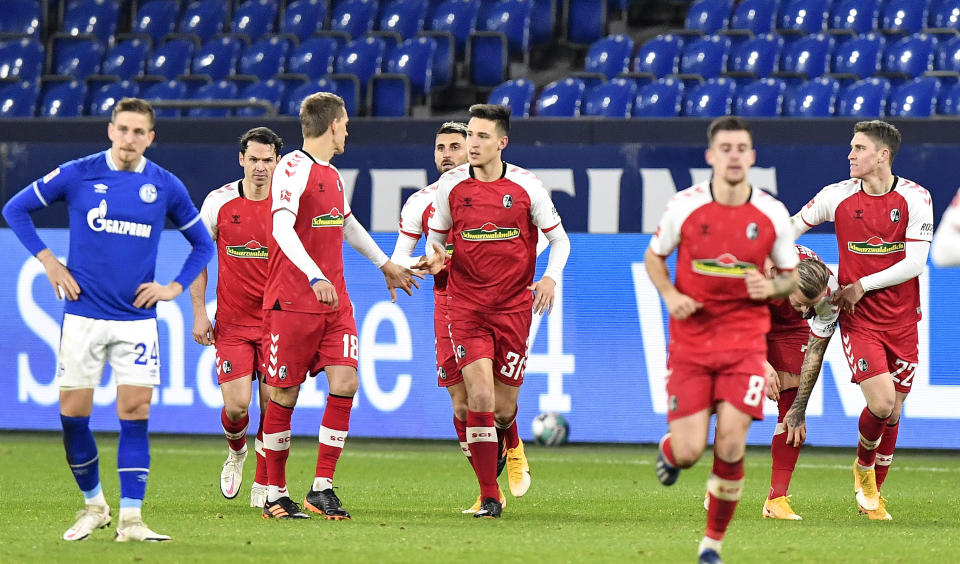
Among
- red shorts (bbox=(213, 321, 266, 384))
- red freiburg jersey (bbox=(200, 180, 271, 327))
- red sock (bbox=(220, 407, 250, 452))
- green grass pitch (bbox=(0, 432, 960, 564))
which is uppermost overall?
red freiburg jersey (bbox=(200, 180, 271, 327))

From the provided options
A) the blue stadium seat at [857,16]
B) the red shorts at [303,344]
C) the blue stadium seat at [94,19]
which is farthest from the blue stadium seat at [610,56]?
the red shorts at [303,344]

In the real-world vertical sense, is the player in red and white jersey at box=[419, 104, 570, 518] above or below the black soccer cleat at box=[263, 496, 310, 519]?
above

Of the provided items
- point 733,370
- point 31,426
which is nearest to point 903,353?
point 733,370

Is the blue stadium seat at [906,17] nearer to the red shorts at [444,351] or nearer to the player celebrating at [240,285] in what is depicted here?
the red shorts at [444,351]

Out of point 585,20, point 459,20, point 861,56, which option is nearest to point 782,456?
point 861,56

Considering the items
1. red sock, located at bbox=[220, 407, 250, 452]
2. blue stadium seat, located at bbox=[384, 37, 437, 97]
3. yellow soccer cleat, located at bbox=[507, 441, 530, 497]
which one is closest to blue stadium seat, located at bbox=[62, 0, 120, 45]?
blue stadium seat, located at bbox=[384, 37, 437, 97]

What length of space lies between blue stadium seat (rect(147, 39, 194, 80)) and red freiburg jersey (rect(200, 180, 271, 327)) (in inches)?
371

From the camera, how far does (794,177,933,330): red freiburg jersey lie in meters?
8.77

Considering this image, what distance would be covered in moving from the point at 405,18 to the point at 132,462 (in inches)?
480

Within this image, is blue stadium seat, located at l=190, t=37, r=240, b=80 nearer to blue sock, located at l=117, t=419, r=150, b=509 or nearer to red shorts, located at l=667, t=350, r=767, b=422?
blue sock, located at l=117, t=419, r=150, b=509

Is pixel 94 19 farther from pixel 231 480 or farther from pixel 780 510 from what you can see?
pixel 780 510

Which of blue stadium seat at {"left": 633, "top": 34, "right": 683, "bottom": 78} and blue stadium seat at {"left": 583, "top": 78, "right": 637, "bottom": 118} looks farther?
blue stadium seat at {"left": 633, "top": 34, "right": 683, "bottom": 78}

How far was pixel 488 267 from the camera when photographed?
28.7ft

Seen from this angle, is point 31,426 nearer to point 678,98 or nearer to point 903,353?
point 678,98
